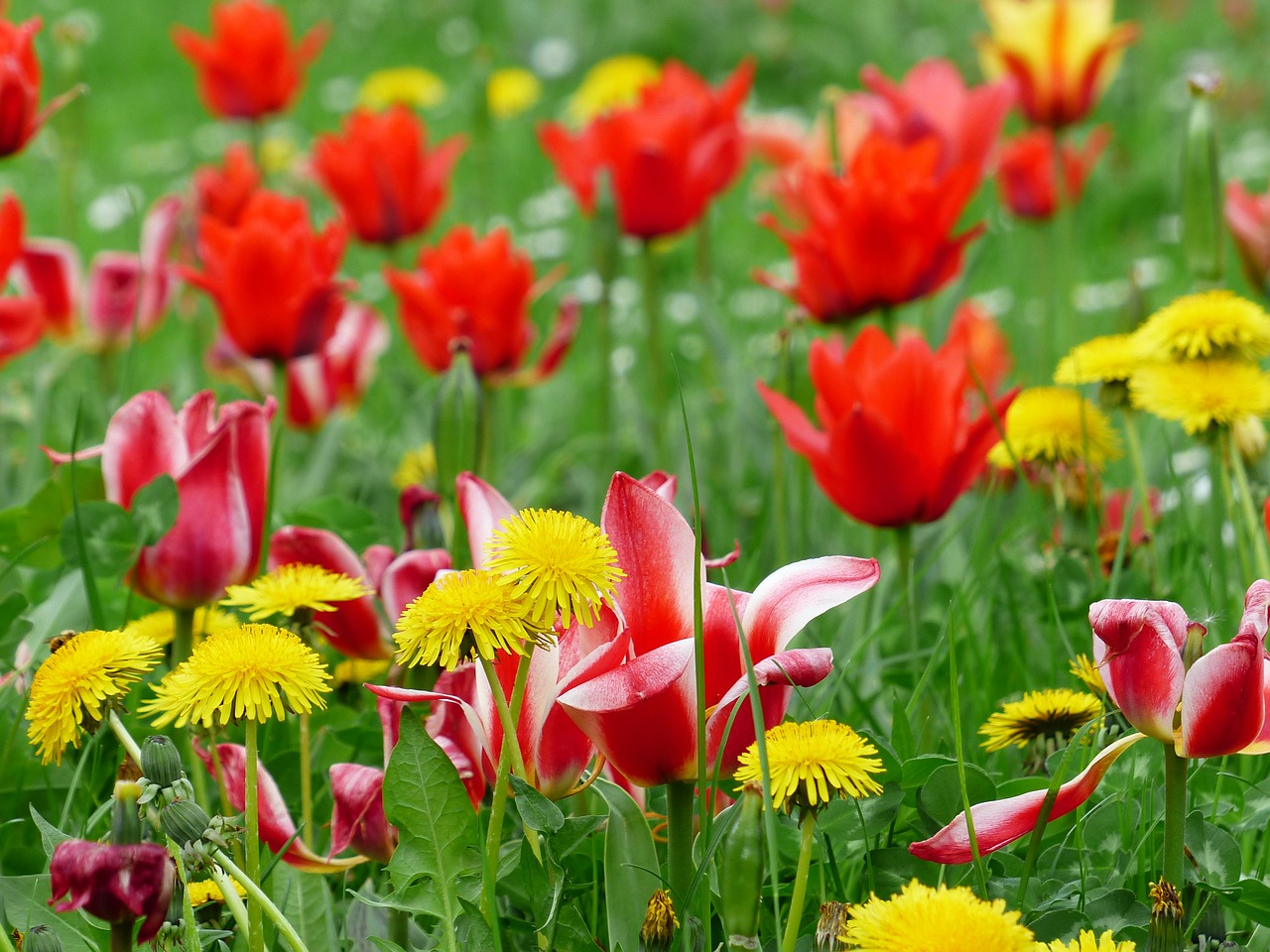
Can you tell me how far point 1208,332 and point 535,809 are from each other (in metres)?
0.60

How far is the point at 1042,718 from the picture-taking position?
785 millimetres

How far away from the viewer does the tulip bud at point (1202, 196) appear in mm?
1221

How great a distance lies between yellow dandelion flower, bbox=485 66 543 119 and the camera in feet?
13.0

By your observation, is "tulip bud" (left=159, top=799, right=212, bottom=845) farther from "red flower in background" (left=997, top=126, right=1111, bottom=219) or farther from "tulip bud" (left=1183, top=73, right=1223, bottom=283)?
"red flower in background" (left=997, top=126, right=1111, bottom=219)

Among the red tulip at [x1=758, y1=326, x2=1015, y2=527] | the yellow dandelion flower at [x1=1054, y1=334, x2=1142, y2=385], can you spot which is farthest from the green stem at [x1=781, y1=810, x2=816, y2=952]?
the yellow dandelion flower at [x1=1054, y1=334, x2=1142, y2=385]

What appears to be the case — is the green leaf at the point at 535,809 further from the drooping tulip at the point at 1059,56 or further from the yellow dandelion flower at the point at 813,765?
the drooping tulip at the point at 1059,56

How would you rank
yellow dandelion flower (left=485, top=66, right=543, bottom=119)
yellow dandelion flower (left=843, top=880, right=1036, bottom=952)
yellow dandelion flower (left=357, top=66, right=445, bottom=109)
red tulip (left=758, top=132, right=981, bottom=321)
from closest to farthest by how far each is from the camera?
yellow dandelion flower (left=843, top=880, right=1036, bottom=952) → red tulip (left=758, top=132, right=981, bottom=321) → yellow dandelion flower (left=357, top=66, right=445, bottom=109) → yellow dandelion flower (left=485, top=66, right=543, bottom=119)

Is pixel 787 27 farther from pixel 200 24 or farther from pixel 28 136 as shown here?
pixel 28 136

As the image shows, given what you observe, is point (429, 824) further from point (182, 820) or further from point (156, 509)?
point (156, 509)

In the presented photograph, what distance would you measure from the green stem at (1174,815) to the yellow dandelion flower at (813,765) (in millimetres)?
146

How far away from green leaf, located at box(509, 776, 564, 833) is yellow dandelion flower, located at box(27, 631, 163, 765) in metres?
0.18

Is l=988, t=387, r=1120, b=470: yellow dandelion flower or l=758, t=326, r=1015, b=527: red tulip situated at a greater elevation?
l=758, t=326, r=1015, b=527: red tulip

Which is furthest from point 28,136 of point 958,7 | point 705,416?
point 958,7

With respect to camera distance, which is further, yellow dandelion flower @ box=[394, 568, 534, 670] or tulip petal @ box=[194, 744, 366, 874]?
tulip petal @ box=[194, 744, 366, 874]
